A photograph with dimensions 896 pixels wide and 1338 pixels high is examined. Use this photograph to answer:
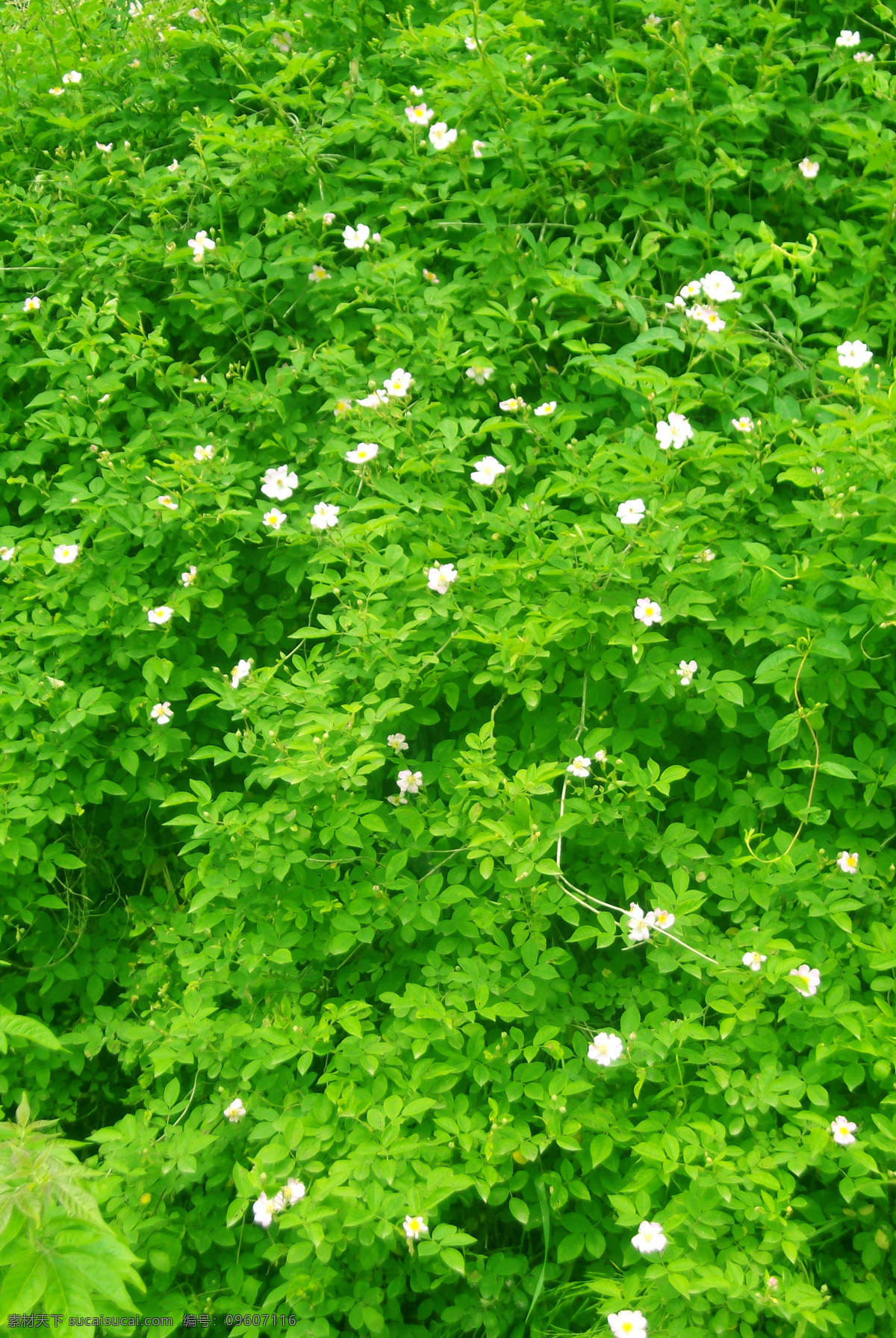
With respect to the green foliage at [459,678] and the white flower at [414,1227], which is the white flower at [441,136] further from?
the white flower at [414,1227]

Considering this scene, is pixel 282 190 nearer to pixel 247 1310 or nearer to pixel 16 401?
pixel 16 401

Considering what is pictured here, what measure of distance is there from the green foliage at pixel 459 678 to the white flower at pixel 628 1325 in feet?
0.19

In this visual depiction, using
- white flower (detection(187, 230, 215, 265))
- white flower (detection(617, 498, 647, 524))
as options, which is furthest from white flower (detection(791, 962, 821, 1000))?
white flower (detection(187, 230, 215, 265))

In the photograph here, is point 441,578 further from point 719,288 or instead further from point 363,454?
point 719,288

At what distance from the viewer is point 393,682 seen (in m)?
2.60

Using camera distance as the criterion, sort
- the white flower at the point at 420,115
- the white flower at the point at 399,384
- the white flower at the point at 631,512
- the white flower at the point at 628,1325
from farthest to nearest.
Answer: the white flower at the point at 420,115, the white flower at the point at 399,384, the white flower at the point at 631,512, the white flower at the point at 628,1325

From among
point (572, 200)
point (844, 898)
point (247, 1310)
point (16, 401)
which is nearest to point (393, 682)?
point (844, 898)

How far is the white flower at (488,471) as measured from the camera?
8.72 feet

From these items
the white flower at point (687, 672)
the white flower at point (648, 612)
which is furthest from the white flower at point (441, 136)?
the white flower at point (687, 672)

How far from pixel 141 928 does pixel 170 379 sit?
1574mm

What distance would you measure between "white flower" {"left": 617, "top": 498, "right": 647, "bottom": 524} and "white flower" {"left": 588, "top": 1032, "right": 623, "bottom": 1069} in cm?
112

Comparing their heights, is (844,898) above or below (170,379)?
below

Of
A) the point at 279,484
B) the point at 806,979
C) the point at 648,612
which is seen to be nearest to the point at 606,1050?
the point at 806,979

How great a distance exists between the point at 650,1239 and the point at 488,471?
1.71 m
